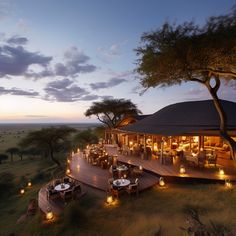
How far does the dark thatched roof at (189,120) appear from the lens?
1600 centimetres

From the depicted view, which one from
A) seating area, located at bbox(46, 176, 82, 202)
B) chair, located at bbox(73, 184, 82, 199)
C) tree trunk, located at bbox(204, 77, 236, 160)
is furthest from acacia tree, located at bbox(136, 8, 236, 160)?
seating area, located at bbox(46, 176, 82, 202)

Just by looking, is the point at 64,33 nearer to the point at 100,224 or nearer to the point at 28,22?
the point at 28,22

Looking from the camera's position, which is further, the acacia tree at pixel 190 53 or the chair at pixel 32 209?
the chair at pixel 32 209

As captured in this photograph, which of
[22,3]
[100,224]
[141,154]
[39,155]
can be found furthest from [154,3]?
[39,155]

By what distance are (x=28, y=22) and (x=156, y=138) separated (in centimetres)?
1878

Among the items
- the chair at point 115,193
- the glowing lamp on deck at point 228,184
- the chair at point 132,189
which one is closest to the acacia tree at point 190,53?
the glowing lamp on deck at point 228,184

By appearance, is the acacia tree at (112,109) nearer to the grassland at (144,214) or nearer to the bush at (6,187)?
the bush at (6,187)

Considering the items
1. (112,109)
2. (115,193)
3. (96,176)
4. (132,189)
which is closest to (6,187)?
(96,176)

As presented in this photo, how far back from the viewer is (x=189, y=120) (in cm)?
1845

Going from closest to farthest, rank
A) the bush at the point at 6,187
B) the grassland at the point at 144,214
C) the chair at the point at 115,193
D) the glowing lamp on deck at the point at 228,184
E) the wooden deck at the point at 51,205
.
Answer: the grassland at the point at 144,214 < the wooden deck at the point at 51,205 < the chair at the point at 115,193 < the glowing lamp on deck at the point at 228,184 < the bush at the point at 6,187

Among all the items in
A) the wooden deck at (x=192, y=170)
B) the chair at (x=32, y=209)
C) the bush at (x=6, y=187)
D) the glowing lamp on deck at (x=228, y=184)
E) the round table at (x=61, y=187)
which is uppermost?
the wooden deck at (x=192, y=170)

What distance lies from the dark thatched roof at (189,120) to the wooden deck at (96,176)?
14.0ft

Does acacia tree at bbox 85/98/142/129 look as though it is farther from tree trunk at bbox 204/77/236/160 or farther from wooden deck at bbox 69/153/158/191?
tree trunk at bbox 204/77/236/160

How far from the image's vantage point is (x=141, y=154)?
17.5m
